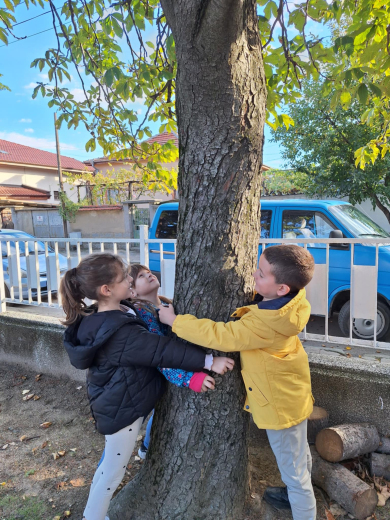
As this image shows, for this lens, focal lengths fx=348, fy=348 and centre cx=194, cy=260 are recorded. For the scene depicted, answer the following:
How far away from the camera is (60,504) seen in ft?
6.92

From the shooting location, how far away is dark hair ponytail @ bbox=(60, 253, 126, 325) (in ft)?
5.80

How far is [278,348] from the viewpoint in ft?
5.46

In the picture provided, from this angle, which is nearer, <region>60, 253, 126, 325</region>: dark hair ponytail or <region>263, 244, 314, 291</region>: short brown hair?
<region>263, 244, 314, 291</region>: short brown hair

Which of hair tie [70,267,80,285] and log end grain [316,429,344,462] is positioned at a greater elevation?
hair tie [70,267,80,285]

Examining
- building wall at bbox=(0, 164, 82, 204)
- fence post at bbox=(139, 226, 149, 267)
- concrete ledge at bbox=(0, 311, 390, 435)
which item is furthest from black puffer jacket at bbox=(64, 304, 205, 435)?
building wall at bbox=(0, 164, 82, 204)

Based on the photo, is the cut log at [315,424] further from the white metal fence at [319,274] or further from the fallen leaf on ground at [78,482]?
the fallen leaf on ground at [78,482]

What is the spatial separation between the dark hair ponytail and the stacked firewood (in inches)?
66.7

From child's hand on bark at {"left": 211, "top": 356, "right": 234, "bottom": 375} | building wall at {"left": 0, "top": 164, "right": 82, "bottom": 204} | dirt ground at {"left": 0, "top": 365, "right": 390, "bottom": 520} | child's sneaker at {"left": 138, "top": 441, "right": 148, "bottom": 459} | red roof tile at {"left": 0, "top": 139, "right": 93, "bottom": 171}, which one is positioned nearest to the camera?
child's hand on bark at {"left": 211, "top": 356, "right": 234, "bottom": 375}

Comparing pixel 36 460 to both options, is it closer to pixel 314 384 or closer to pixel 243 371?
pixel 243 371

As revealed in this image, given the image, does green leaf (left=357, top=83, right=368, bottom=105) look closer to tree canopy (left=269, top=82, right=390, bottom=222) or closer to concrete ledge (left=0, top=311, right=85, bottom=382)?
concrete ledge (left=0, top=311, right=85, bottom=382)

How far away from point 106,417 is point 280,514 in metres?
1.13

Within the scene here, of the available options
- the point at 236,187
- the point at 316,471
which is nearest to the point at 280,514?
the point at 316,471

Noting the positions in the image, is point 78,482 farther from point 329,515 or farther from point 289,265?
point 289,265

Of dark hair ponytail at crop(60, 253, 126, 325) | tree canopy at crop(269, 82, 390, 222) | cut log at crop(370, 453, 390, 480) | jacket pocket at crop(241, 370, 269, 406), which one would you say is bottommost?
cut log at crop(370, 453, 390, 480)
